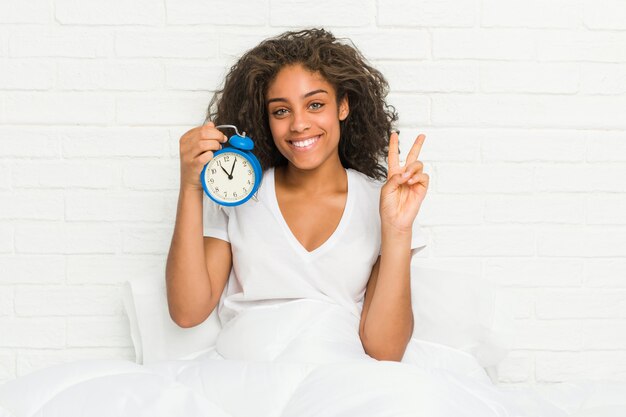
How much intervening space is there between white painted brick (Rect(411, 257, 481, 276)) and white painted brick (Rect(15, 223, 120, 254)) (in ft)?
2.76

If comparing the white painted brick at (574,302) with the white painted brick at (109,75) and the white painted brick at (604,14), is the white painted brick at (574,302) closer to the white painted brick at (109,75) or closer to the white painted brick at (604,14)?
the white painted brick at (604,14)

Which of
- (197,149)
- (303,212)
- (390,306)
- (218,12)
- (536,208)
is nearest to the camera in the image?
(197,149)

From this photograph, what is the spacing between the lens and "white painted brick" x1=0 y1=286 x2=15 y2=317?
79.4 inches

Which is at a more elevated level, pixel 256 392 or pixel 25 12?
pixel 25 12

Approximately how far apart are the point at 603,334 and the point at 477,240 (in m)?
0.46

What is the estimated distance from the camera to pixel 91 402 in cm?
122

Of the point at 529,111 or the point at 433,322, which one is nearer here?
the point at 433,322

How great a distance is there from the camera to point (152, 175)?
1981mm

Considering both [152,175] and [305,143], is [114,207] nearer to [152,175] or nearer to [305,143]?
[152,175]

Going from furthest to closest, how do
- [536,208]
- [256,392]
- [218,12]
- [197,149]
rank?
[536,208], [218,12], [197,149], [256,392]

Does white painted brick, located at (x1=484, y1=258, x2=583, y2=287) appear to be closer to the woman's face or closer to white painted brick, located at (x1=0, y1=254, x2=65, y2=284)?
the woman's face

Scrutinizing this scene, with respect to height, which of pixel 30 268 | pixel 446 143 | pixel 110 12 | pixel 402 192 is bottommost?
pixel 30 268

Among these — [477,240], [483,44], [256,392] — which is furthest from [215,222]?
[483,44]

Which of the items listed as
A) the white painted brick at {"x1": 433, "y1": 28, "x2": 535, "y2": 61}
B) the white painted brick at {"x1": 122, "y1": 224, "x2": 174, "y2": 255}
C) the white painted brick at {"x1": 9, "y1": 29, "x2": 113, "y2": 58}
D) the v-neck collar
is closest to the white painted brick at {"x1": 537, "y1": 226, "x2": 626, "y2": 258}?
the white painted brick at {"x1": 433, "y1": 28, "x2": 535, "y2": 61}
